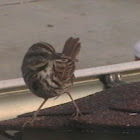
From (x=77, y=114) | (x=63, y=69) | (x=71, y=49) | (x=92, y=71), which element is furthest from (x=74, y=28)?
(x=77, y=114)

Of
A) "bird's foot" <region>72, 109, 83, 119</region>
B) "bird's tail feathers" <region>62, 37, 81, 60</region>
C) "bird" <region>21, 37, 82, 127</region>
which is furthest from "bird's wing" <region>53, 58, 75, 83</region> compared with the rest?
"bird's foot" <region>72, 109, 83, 119</region>

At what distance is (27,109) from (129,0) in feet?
9.18

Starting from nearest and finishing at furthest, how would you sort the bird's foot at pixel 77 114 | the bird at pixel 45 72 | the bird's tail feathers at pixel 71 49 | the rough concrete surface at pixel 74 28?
the bird's foot at pixel 77 114 → the bird at pixel 45 72 → the bird's tail feathers at pixel 71 49 → the rough concrete surface at pixel 74 28

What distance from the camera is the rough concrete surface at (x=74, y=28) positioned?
485 cm

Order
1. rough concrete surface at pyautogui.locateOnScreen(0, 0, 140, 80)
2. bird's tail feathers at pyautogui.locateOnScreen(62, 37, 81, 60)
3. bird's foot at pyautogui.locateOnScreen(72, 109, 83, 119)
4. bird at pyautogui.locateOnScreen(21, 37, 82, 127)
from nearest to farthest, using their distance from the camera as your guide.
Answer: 1. bird's foot at pyautogui.locateOnScreen(72, 109, 83, 119)
2. bird at pyautogui.locateOnScreen(21, 37, 82, 127)
3. bird's tail feathers at pyautogui.locateOnScreen(62, 37, 81, 60)
4. rough concrete surface at pyautogui.locateOnScreen(0, 0, 140, 80)

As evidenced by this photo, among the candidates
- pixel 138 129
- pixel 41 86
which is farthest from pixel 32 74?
pixel 138 129

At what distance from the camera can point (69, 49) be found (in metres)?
3.73

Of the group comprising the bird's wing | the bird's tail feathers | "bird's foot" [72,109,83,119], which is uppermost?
the bird's tail feathers

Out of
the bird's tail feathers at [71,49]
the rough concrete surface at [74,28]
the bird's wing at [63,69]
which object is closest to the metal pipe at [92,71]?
the bird's tail feathers at [71,49]

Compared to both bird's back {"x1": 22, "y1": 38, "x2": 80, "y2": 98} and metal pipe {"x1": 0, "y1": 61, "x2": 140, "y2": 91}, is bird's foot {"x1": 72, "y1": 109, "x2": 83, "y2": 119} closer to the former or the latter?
bird's back {"x1": 22, "y1": 38, "x2": 80, "y2": 98}

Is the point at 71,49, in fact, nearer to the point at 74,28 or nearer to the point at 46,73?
the point at 46,73

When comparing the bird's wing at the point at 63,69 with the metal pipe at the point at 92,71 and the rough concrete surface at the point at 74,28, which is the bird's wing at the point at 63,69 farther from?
the rough concrete surface at the point at 74,28

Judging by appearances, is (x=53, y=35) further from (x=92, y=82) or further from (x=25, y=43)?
(x=92, y=82)

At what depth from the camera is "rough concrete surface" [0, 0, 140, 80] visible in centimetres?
485
